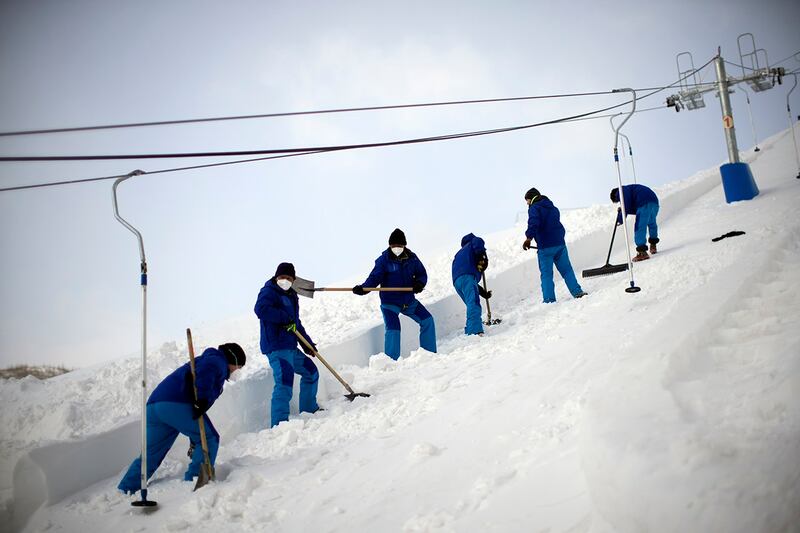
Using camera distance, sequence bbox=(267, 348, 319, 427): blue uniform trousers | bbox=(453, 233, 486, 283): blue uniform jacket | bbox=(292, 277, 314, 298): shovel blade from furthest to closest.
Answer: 1. bbox=(453, 233, 486, 283): blue uniform jacket
2. bbox=(292, 277, 314, 298): shovel blade
3. bbox=(267, 348, 319, 427): blue uniform trousers

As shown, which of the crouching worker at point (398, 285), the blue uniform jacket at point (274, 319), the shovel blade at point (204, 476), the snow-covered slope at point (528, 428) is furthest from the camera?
the crouching worker at point (398, 285)

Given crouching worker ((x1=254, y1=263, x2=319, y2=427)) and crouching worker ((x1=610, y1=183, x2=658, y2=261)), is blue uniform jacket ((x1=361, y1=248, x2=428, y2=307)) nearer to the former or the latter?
crouching worker ((x1=254, y1=263, x2=319, y2=427))

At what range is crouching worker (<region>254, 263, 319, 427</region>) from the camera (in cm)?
543

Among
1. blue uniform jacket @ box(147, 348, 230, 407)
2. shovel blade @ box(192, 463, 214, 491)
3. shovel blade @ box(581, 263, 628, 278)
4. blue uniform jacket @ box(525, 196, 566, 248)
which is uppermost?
blue uniform jacket @ box(525, 196, 566, 248)

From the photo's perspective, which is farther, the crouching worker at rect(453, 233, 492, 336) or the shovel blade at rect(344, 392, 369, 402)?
the crouching worker at rect(453, 233, 492, 336)

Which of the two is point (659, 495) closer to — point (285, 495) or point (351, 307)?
point (285, 495)

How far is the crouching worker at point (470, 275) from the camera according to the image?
7.53 meters

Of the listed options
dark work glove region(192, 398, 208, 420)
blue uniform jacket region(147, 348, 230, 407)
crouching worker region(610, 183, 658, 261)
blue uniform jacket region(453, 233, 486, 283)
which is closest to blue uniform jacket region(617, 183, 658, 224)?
crouching worker region(610, 183, 658, 261)

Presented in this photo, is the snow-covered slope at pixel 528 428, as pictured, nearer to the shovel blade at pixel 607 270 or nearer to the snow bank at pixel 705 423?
the snow bank at pixel 705 423

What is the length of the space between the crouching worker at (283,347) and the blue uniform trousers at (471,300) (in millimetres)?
2548

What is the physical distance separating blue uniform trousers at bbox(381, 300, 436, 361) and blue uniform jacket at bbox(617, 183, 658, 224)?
4.40 m

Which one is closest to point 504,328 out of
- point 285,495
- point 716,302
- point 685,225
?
point 716,302

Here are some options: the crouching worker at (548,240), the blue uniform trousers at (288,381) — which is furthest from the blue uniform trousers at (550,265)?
the blue uniform trousers at (288,381)

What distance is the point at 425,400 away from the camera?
4855 millimetres
